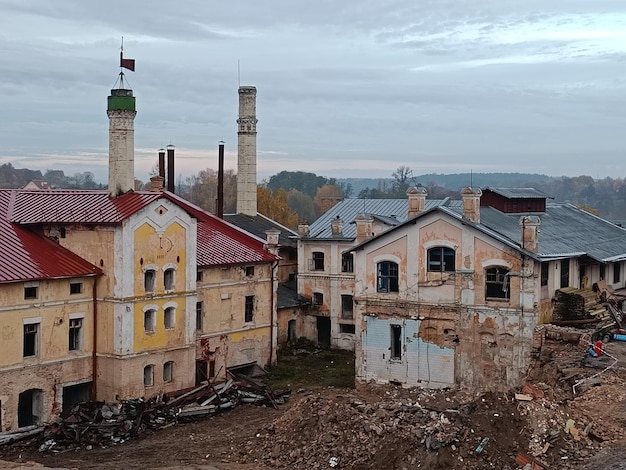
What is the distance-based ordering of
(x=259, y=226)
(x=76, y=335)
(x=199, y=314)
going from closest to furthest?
(x=76, y=335) < (x=199, y=314) < (x=259, y=226)

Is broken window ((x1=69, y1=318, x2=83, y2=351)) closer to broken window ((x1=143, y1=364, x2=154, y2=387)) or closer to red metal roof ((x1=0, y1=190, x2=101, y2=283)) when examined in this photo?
red metal roof ((x1=0, y1=190, x2=101, y2=283))

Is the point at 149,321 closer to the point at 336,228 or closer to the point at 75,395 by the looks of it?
the point at 75,395

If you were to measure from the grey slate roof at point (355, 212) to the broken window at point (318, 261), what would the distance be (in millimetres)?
1044

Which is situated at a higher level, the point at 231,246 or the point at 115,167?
the point at 115,167

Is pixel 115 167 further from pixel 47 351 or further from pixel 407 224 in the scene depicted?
pixel 407 224

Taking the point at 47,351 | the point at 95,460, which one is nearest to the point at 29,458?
the point at 95,460

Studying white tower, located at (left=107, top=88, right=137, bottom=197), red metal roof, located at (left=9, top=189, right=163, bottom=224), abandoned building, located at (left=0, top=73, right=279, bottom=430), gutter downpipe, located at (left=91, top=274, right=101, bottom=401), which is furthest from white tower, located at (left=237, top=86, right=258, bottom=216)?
gutter downpipe, located at (left=91, top=274, right=101, bottom=401)

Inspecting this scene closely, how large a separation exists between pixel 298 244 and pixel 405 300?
1754 cm

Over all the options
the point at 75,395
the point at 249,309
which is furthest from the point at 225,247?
the point at 75,395

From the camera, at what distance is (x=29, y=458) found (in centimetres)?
3045

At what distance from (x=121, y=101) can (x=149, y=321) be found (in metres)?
10.2

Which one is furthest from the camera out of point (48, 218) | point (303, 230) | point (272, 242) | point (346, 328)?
point (303, 230)

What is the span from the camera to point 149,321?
3700 cm

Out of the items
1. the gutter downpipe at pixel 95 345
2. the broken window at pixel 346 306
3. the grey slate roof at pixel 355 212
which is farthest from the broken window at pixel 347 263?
the gutter downpipe at pixel 95 345
